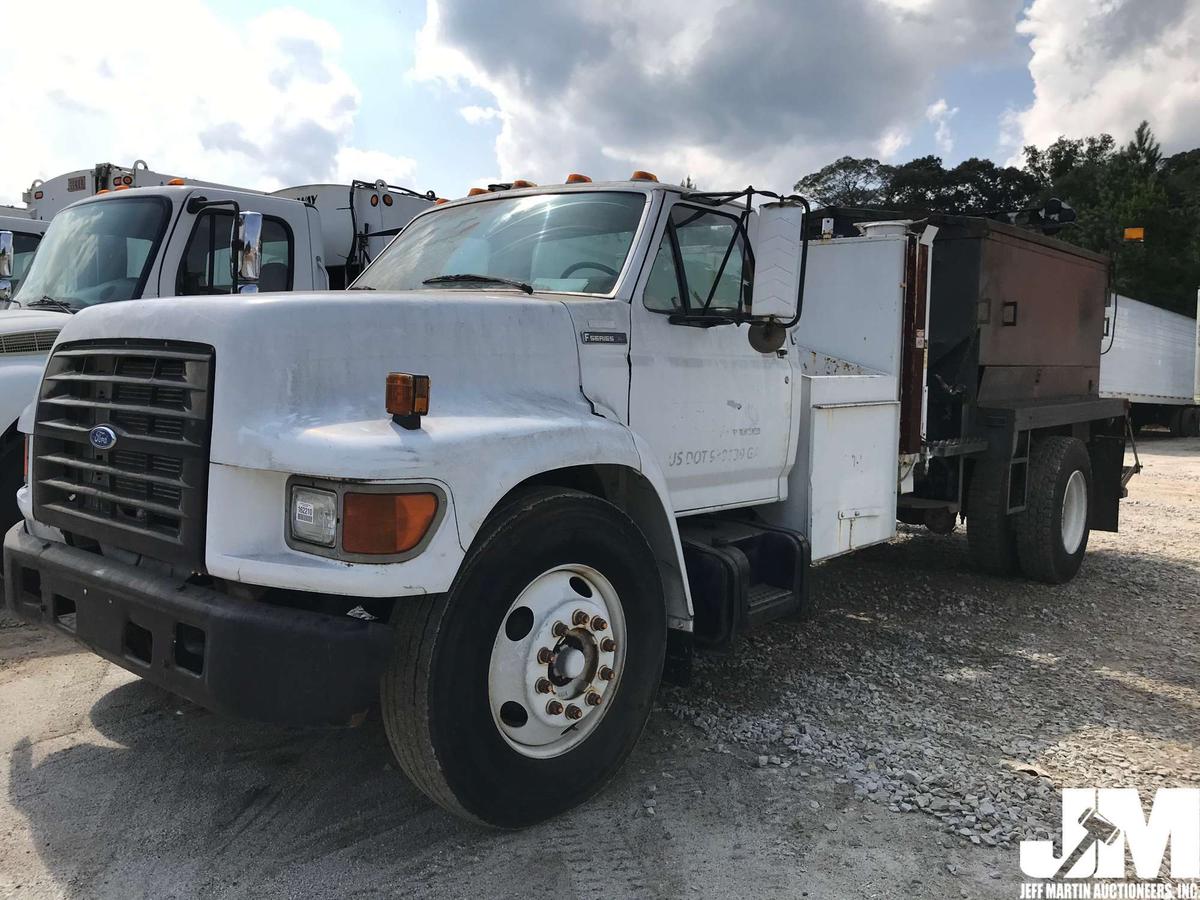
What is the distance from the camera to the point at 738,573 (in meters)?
3.86

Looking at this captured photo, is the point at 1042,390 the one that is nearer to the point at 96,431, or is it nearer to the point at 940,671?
the point at 940,671

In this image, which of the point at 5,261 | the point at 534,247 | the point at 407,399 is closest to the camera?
the point at 407,399

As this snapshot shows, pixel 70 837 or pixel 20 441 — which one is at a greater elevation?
pixel 20 441

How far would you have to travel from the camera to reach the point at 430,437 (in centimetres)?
269

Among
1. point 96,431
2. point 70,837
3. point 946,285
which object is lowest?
point 70,837

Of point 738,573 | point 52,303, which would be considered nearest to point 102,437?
point 738,573

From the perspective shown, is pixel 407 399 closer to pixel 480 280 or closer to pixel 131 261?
pixel 480 280

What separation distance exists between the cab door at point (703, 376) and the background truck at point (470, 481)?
0.01m

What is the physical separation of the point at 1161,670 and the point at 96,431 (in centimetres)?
519

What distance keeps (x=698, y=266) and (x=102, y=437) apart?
95.5 inches

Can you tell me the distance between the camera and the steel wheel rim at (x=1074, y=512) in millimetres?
7051

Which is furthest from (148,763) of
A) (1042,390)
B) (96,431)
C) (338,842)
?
(1042,390)

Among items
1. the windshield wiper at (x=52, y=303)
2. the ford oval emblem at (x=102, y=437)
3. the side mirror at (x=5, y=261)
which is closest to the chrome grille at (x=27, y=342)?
the windshield wiper at (x=52, y=303)

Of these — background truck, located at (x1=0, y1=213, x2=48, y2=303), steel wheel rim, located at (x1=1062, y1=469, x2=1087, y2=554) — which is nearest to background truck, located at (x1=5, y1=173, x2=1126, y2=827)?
steel wheel rim, located at (x1=1062, y1=469, x2=1087, y2=554)
